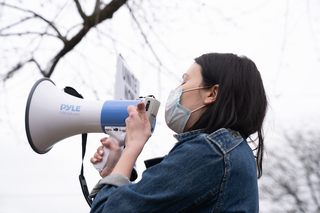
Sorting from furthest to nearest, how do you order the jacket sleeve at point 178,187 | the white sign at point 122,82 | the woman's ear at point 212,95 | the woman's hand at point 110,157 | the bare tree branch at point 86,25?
the bare tree branch at point 86,25, the white sign at point 122,82, the woman's hand at point 110,157, the woman's ear at point 212,95, the jacket sleeve at point 178,187

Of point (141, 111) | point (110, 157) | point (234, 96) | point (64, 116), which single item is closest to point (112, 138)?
point (110, 157)

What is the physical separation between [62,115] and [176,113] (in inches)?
31.3

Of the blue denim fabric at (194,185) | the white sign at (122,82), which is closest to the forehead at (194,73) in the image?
the blue denim fabric at (194,185)

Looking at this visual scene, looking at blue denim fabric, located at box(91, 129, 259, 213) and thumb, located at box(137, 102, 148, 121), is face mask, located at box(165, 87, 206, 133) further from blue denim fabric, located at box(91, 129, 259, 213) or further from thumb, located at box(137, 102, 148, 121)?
blue denim fabric, located at box(91, 129, 259, 213)

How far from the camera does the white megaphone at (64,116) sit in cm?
181

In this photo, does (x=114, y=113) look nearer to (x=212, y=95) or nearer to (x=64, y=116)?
(x=64, y=116)

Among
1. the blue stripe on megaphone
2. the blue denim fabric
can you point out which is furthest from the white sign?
the blue denim fabric

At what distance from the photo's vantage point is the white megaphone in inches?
71.3

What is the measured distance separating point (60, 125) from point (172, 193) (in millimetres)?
1098

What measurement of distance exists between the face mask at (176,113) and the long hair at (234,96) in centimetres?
8

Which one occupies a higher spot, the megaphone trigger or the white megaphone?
the white megaphone

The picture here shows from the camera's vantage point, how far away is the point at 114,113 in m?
1.85

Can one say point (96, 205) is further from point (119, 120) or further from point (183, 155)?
point (119, 120)

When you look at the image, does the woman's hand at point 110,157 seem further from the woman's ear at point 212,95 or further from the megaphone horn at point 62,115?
the woman's ear at point 212,95
